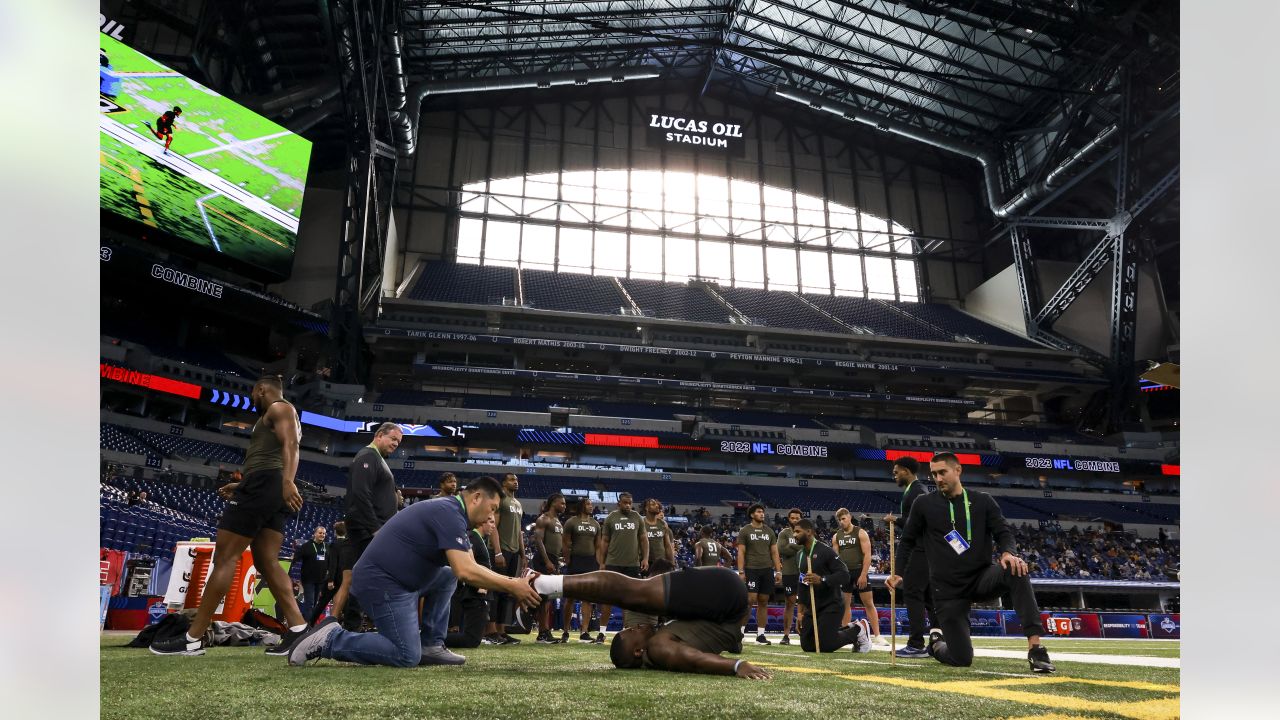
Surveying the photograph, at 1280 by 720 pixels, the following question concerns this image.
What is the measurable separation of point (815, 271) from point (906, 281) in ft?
19.2

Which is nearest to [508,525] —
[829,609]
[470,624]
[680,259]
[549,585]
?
[470,624]

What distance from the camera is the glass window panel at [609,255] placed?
134ft

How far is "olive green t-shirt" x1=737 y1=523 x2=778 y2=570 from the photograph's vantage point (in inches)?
411

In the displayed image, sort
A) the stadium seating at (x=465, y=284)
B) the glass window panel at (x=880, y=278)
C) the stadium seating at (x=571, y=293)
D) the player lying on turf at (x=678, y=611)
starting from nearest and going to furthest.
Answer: the player lying on turf at (x=678, y=611) → the stadium seating at (x=465, y=284) → the stadium seating at (x=571, y=293) → the glass window panel at (x=880, y=278)

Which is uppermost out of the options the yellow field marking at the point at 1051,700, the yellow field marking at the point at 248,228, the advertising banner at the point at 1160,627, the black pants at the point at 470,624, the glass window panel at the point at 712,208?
the glass window panel at the point at 712,208

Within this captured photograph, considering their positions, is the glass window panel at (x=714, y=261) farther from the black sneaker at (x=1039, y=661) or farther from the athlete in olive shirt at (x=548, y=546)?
the black sneaker at (x=1039, y=661)

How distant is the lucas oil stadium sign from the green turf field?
35872 millimetres

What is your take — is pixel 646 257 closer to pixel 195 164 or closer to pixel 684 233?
pixel 684 233

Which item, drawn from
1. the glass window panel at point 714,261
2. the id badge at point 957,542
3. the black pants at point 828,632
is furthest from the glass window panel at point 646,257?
the id badge at point 957,542

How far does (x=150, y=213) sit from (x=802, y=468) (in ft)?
92.7

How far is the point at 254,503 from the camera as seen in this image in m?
5.34

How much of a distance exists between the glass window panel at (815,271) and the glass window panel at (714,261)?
14.1 ft

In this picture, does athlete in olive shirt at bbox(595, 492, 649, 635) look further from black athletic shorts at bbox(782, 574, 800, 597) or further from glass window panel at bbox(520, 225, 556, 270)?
glass window panel at bbox(520, 225, 556, 270)
